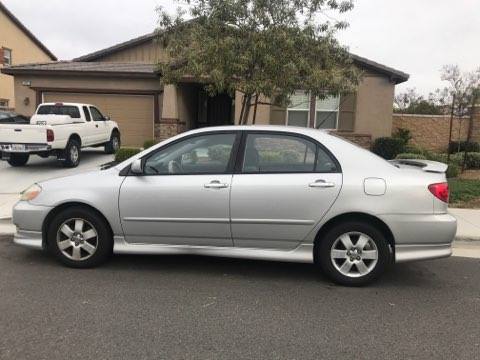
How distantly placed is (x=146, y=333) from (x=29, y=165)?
1099 cm

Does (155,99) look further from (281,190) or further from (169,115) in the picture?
(281,190)

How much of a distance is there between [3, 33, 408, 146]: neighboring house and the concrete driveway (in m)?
2.56

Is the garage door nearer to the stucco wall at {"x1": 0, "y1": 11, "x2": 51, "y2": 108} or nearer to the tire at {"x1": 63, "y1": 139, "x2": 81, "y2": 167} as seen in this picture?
the tire at {"x1": 63, "y1": 139, "x2": 81, "y2": 167}

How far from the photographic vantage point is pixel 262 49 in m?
8.91

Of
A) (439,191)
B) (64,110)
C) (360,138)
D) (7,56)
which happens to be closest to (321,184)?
(439,191)

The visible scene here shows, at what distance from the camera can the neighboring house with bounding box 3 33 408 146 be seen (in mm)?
17219

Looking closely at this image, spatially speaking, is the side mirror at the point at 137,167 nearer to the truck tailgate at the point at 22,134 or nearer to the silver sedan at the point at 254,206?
the silver sedan at the point at 254,206

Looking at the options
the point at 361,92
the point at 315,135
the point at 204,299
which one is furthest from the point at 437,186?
the point at 361,92

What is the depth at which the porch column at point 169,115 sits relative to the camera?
56.4 feet

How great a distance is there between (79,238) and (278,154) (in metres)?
2.28

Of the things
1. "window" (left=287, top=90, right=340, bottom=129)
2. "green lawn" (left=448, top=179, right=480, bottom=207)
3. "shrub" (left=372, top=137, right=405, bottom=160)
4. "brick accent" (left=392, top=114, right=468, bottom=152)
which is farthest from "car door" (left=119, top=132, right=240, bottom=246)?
"brick accent" (left=392, top=114, right=468, bottom=152)

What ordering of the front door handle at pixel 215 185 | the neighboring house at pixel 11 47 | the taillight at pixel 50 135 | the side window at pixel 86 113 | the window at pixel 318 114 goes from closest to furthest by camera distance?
the front door handle at pixel 215 185
the taillight at pixel 50 135
the side window at pixel 86 113
the window at pixel 318 114
the neighboring house at pixel 11 47

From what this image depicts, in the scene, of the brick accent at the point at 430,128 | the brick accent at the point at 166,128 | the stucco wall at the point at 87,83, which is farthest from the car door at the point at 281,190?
the brick accent at the point at 430,128

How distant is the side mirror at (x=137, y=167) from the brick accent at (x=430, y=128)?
1736 cm
